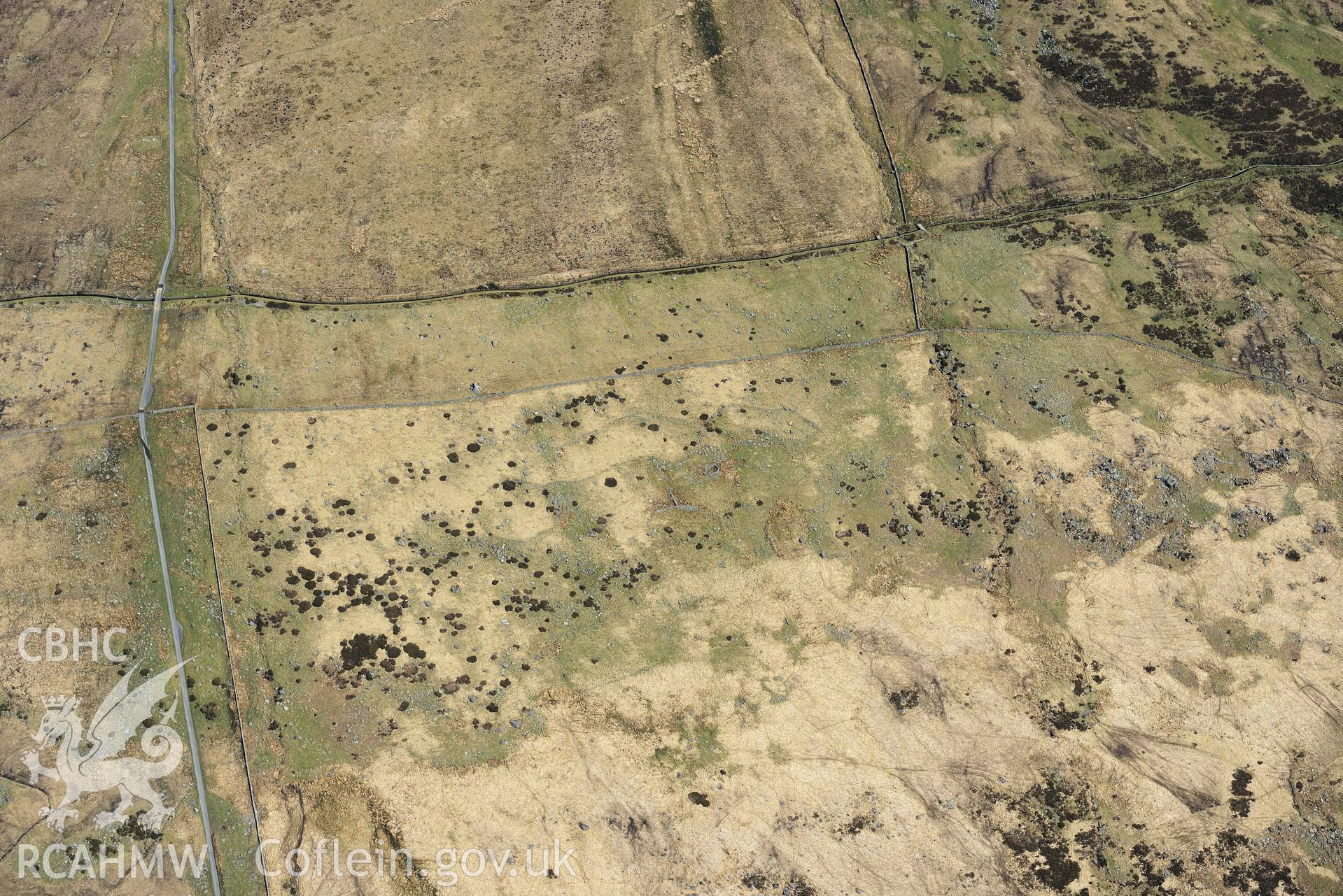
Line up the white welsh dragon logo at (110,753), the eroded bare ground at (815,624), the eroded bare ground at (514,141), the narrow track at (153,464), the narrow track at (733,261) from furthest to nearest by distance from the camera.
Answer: the eroded bare ground at (514,141) → the narrow track at (733,261) → the eroded bare ground at (815,624) → the narrow track at (153,464) → the white welsh dragon logo at (110,753)

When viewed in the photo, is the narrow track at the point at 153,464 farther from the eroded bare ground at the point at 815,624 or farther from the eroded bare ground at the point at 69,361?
the eroded bare ground at the point at 815,624

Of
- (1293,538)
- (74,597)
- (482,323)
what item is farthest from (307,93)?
(1293,538)

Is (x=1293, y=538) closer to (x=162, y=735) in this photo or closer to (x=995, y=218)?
(x=995, y=218)

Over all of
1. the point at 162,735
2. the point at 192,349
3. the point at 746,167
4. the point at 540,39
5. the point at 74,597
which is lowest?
the point at 162,735

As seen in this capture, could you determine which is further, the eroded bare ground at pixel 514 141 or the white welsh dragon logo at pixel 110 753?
the eroded bare ground at pixel 514 141

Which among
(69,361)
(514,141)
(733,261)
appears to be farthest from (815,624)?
(69,361)

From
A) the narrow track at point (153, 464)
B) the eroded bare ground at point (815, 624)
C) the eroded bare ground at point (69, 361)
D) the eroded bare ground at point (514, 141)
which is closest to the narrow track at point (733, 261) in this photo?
the eroded bare ground at point (514, 141)

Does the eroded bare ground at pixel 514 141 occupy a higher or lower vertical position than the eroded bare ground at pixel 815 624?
higher
